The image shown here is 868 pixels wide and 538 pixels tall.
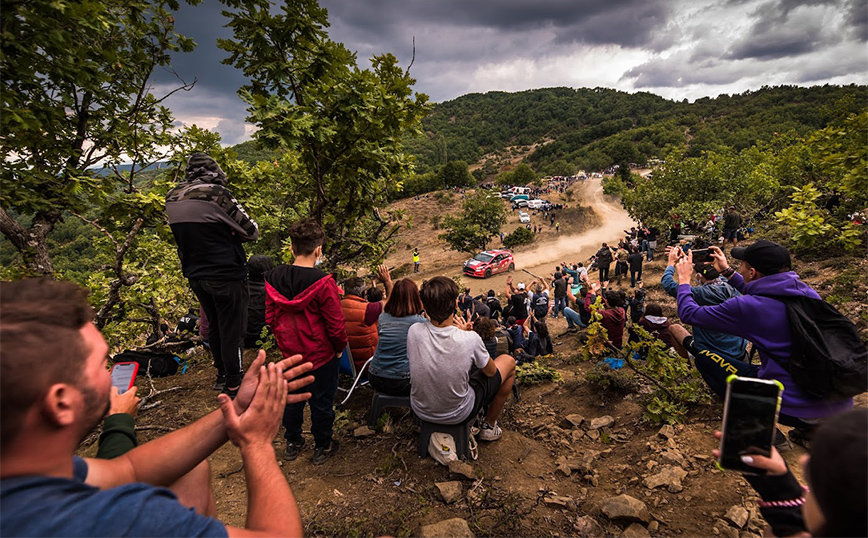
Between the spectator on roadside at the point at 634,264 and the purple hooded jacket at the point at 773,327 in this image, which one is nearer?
the purple hooded jacket at the point at 773,327

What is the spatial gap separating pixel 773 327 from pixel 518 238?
31045 millimetres

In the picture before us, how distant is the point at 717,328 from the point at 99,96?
6363mm

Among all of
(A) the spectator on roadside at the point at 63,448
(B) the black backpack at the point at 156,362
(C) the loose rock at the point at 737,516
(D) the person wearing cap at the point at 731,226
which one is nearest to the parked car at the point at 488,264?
(D) the person wearing cap at the point at 731,226

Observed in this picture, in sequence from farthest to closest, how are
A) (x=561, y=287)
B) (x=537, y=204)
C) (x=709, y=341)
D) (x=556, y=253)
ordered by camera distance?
(x=537, y=204), (x=556, y=253), (x=561, y=287), (x=709, y=341)

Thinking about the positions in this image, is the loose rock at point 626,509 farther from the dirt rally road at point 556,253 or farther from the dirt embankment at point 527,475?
the dirt rally road at point 556,253

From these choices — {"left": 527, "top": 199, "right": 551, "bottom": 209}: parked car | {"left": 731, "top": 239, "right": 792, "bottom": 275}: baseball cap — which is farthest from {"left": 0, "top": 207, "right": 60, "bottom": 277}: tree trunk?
{"left": 527, "top": 199, "right": 551, "bottom": 209}: parked car

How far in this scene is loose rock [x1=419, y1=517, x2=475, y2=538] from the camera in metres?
2.37

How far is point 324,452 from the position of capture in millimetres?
3484

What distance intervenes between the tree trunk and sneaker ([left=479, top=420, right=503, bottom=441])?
4.53 metres

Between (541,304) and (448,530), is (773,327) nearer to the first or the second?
(448,530)

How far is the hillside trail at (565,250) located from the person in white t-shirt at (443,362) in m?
18.9

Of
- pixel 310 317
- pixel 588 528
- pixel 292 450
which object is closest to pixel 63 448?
pixel 310 317

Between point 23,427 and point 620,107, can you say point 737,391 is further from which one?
point 620,107

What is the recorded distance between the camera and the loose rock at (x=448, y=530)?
7.78 feet
